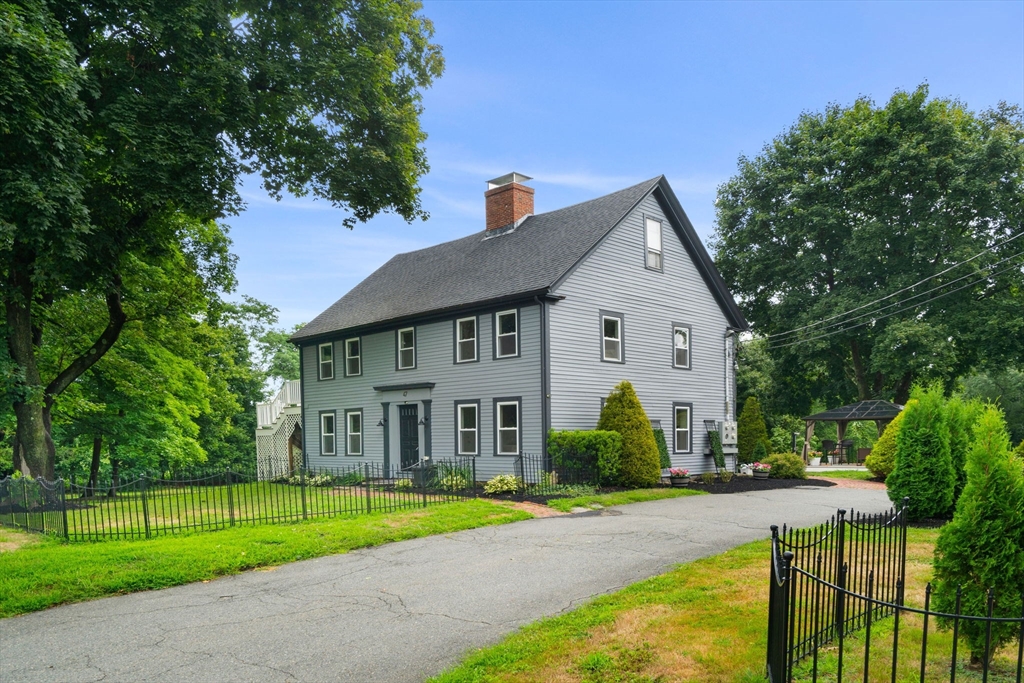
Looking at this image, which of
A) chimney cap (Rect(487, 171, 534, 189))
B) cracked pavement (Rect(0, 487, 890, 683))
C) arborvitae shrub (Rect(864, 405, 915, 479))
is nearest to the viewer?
cracked pavement (Rect(0, 487, 890, 683))

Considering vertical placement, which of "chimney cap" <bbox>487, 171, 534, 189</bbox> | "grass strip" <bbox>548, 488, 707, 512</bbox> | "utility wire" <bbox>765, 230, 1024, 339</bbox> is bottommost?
"grass strip" <bbox>548, 488, 707, 512</bbox>

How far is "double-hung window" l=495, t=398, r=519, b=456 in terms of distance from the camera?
21641 mm

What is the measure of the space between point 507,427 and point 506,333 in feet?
9.50

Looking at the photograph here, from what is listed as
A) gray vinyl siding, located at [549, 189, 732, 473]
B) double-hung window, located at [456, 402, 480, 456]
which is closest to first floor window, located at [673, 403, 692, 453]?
gray vinyl siding, located at [549, 189, 732, 473]

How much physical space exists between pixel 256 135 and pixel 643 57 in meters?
9.87

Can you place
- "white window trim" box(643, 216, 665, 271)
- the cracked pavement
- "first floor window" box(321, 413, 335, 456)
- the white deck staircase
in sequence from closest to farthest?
1. the cracked pavement
2. "white window trim" box(643, 216, 665, 271)
3. "first floor window" box(321, 413, 335, 456)
4. the white deck staircase

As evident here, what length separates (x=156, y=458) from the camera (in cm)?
2823

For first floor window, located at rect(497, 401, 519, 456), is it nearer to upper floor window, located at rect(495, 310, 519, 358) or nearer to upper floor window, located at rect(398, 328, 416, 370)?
upper floor window, located at rect(495, 310, 519, 358)

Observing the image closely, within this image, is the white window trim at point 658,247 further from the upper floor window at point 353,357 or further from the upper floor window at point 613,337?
the upper floor window at point 353,357

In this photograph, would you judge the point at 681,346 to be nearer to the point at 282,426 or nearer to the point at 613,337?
the point at 613,337

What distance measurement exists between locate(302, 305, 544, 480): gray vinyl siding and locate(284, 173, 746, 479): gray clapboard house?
0.05 meters

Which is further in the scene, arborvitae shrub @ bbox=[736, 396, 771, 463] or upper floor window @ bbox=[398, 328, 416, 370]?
arborvitae shrub @ bbox=[736, 396, 771, 463]

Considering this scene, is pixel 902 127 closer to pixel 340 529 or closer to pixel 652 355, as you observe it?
pixel 652 355

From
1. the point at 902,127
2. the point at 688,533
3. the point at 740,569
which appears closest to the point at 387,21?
the point at 688,533
